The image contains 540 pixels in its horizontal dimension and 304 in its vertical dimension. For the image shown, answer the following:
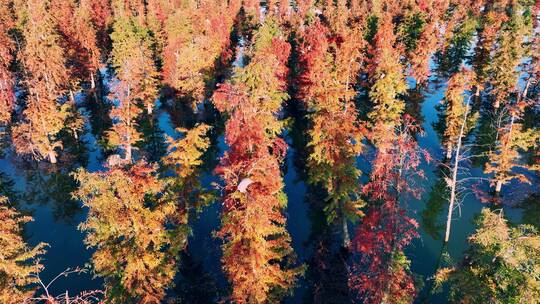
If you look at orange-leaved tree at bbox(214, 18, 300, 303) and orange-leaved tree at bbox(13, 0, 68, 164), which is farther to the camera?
orange-leaved tree at bbox(13, 0, 68, 164)

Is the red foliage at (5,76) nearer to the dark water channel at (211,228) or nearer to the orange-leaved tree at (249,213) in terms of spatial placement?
the dark water channel at (211,228)

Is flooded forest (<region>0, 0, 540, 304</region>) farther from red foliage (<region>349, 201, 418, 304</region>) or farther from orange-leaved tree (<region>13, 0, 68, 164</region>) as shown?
orange-leaved tree (<region>13, 0, 68, 164</region>)

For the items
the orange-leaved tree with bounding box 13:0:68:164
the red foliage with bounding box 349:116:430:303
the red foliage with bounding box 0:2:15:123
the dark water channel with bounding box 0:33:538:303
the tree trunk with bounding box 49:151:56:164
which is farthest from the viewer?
the red foliage with bounding box 0:2:15:123

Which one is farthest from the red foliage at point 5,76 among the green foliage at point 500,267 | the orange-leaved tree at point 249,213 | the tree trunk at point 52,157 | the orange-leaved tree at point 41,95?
the green foliage at point 500,267

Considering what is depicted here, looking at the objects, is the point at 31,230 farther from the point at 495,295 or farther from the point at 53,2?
the point at 53,2

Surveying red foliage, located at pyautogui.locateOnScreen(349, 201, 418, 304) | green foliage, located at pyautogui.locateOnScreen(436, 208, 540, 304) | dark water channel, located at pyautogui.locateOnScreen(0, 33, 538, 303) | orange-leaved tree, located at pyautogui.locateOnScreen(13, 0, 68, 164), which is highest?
Result: orange-leaved tree, located at pyautogui.locateOnScreen(13, 0, 68, 164)

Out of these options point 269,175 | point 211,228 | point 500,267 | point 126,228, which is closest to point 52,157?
point 211,228

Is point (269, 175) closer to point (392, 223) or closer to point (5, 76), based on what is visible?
point (392, 223)

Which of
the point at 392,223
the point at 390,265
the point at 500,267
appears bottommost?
the point at 500,267

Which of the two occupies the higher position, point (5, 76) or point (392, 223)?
point (5, 76)

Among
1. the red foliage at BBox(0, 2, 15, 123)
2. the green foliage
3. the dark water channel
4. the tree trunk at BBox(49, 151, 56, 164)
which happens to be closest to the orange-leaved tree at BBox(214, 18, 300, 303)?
the dark water channel
